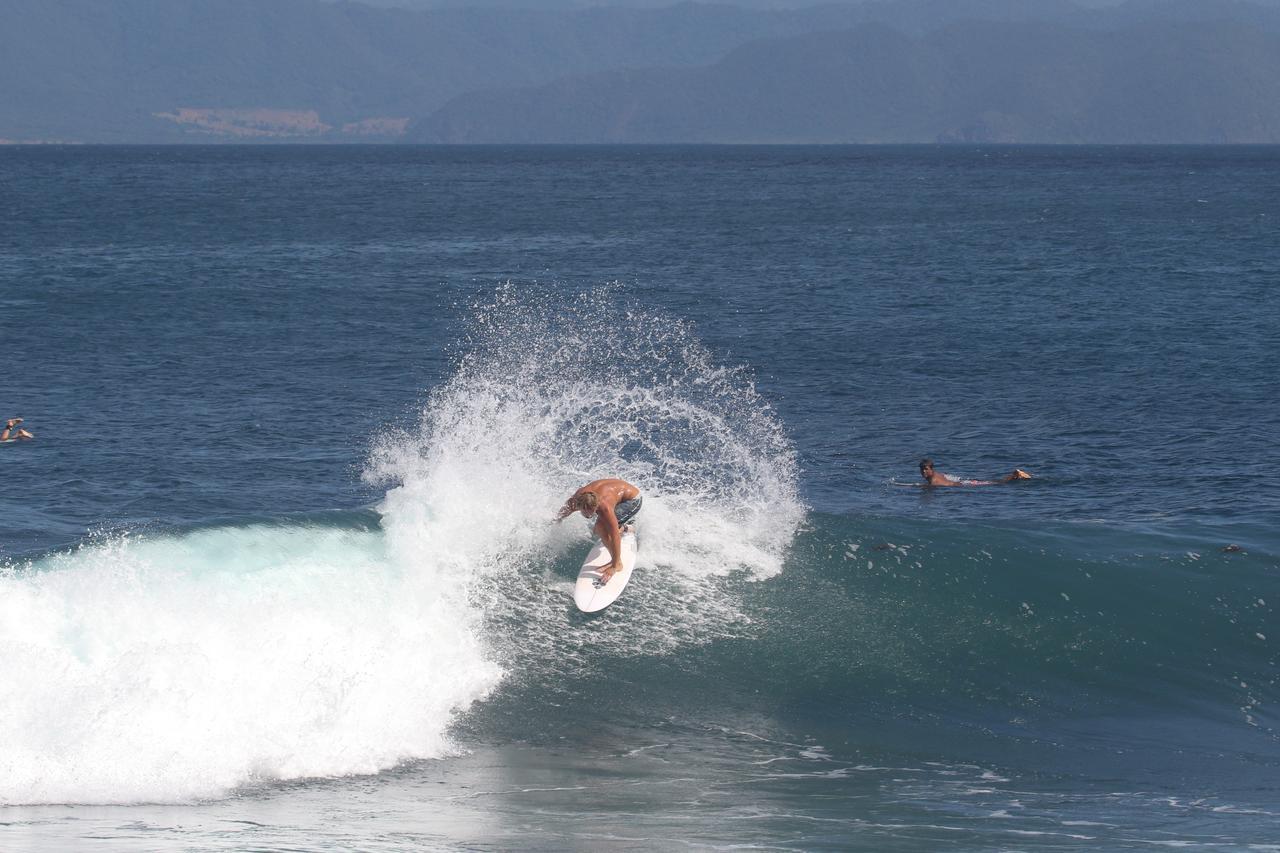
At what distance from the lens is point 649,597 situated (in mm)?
18156

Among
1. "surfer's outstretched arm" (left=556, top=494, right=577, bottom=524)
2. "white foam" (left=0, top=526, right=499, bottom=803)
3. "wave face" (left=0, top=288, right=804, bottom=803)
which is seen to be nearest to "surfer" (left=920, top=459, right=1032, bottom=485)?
"wave face" (left=0, top=288, right=804, bottom=803)

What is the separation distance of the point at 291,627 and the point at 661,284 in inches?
1721

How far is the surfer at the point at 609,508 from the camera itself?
1752 cm

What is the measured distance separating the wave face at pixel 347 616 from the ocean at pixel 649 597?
5 centimetres

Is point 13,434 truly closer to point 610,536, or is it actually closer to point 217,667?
point 217,667

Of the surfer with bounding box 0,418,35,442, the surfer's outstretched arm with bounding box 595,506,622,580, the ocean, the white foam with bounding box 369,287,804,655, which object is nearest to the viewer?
the ocean

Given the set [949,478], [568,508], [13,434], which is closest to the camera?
[568,508]

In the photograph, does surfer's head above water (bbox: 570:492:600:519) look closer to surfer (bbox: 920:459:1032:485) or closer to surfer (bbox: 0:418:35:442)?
surfer (bbox: 920:459:1032:485)

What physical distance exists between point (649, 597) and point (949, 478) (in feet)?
32.9

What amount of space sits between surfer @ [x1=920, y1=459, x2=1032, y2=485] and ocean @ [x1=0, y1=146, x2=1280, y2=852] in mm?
701

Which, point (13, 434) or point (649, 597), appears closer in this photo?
point (649, 597)

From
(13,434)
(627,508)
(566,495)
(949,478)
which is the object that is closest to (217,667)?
(627,508)

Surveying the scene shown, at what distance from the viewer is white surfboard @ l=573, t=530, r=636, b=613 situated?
1777cm

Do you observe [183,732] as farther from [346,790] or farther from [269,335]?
[269,335]
